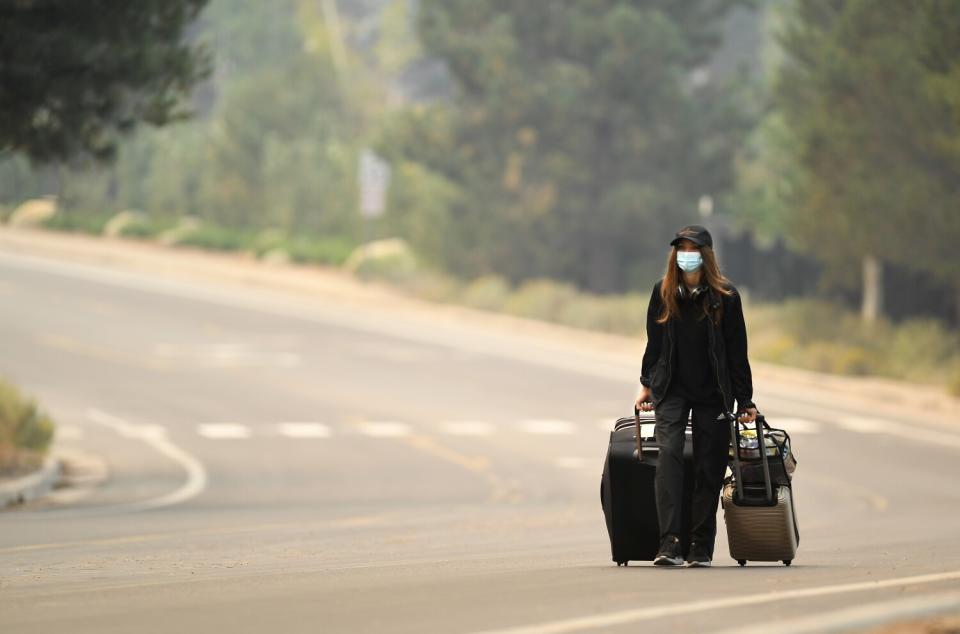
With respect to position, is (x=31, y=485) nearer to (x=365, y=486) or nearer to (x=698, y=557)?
(x=365, y=486)

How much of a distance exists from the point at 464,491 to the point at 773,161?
30.2 m

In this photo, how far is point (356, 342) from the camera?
41.9 m

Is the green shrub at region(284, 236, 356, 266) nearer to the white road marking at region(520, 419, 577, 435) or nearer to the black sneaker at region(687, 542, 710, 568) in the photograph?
the white road marking at region(520, 419, 577, 435)

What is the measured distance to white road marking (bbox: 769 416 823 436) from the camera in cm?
2919

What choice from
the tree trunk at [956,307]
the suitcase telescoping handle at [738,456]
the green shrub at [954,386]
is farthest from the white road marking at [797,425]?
the suitcase telescoping handle at [738,456]

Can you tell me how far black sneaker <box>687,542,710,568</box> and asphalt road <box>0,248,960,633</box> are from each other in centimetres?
21

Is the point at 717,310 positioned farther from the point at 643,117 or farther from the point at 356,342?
the point at 643,117

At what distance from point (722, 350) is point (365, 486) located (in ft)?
45.1

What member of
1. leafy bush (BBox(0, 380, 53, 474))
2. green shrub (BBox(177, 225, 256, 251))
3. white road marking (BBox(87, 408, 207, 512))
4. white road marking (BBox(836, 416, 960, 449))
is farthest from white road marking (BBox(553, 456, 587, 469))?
green shrub (BBox(177, 225, 256, 251))

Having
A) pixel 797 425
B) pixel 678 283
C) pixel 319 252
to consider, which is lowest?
pixel 797 425

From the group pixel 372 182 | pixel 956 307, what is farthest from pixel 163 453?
pixel 372 182

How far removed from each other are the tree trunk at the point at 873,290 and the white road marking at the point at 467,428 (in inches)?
Answer: 493

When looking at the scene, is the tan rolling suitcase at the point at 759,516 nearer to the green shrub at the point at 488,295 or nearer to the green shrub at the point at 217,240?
the green shrub at the point at 488,295

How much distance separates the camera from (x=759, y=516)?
33.4 feet
